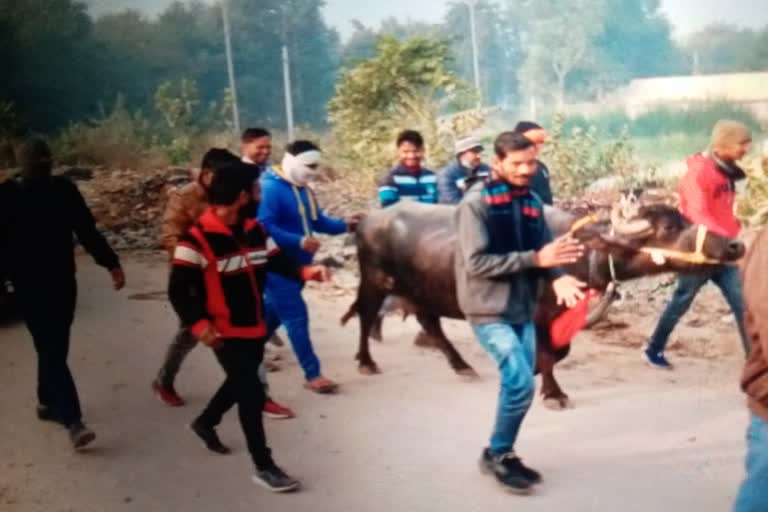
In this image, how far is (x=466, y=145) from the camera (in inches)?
120

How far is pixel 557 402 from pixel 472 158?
0.90 m

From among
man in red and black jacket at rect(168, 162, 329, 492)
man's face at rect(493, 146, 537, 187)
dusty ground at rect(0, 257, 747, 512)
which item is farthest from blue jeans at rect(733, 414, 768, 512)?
man in red and black jacket at rect(168, 162, 329, 492)

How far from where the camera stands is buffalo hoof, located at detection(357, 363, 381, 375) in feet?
9.89

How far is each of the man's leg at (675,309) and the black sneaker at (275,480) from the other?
1373 mm

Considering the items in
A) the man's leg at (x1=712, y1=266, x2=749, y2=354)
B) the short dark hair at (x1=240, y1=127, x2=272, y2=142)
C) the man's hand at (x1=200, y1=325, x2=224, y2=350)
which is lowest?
the man's leg at (x1=712, y1=266, x2=749, y2=354)

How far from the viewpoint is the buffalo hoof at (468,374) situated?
296 centimetres

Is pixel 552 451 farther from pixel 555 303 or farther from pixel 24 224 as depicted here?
pixel 24 224

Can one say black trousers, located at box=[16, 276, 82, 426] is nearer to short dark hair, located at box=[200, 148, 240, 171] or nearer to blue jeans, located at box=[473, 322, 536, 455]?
short dark hair, located at box=[200, 148, 240, 171]

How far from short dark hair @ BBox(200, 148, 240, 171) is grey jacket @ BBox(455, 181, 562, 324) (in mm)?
736

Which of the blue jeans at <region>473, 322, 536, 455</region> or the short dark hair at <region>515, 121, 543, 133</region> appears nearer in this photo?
the blue jeans at <region>473, 322, 536, 455</region>

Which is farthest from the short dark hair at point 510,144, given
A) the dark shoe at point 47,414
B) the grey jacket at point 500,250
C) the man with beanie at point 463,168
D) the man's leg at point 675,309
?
the dark shoe at point 47,414

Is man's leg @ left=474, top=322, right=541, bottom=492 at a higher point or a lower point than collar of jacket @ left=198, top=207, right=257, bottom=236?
lower

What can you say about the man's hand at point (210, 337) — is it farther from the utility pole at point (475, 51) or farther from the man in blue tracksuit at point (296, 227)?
the utility pole at point (475, 51)

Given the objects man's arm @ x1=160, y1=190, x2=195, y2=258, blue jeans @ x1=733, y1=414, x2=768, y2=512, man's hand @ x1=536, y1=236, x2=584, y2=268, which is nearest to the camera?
blue jeans @ x1=733, y1=414, x2=768, y2=512
